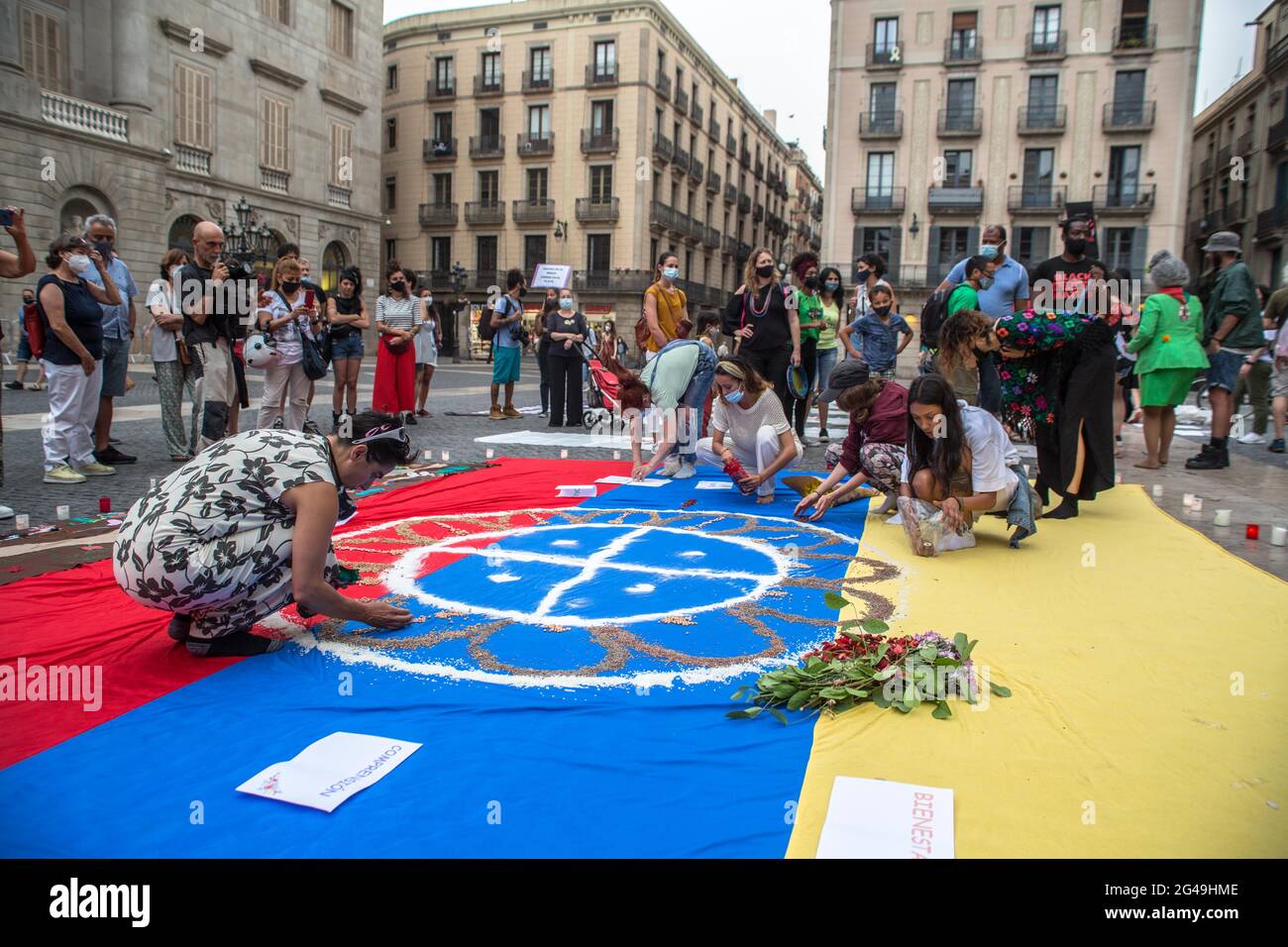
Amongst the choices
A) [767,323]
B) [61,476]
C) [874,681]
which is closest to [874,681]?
[874,681]

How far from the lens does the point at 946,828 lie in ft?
6.85

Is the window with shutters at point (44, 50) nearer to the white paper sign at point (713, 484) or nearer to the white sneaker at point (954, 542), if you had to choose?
the white paper sign at point (713, 484)

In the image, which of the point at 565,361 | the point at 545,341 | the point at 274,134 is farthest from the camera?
the point at 274,134

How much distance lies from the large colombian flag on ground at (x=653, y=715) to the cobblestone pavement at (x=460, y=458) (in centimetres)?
143

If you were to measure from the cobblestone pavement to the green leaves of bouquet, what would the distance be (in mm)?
2506

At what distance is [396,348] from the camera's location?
9617 millimetres

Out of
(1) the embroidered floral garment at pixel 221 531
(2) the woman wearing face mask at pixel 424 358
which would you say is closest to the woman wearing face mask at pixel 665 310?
(2) the woman wearing face mask at pixel 424 358

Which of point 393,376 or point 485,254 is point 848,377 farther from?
point 485,254

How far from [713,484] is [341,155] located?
2757cm

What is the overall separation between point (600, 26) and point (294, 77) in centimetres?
1782

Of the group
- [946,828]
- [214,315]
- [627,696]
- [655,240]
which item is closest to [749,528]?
[627,696]

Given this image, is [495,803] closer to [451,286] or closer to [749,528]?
[749,528]

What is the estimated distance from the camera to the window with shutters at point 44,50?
21.3m

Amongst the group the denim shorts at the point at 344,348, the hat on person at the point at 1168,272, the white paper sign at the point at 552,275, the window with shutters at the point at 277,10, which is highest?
the window with shutters at the point at 277,10
